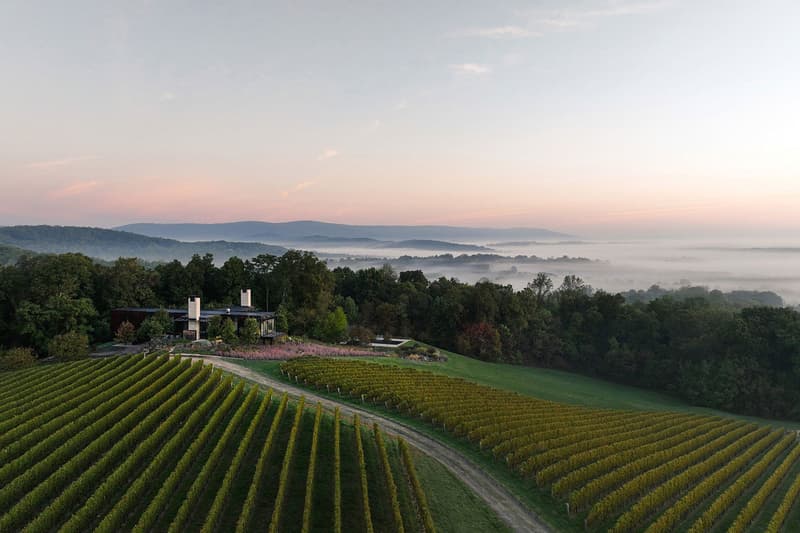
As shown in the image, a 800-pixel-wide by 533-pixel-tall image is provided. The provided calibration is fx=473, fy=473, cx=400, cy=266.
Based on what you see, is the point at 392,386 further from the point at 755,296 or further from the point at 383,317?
the point at 755,296

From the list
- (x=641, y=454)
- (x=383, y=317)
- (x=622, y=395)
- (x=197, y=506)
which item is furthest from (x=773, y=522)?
(x=383, y=317)

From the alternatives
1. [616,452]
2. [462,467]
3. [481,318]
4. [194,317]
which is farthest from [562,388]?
[194,317]

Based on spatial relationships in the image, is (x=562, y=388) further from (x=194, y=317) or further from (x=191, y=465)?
(x=191, y=465)

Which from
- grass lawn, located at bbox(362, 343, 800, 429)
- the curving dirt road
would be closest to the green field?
the curving dirt road

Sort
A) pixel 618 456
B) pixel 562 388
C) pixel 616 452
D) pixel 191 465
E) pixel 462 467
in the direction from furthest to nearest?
pixel 562 388, pixel 616 452, pixel 618 456, pixel 462 467, pixel 191 465

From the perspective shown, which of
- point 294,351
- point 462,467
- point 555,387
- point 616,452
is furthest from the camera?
point 555,387

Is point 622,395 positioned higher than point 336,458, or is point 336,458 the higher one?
point 336,458
